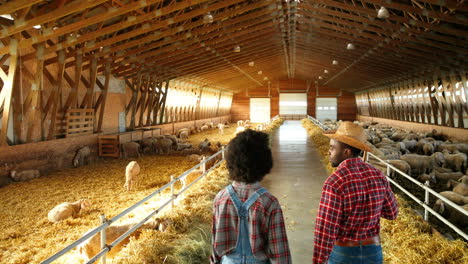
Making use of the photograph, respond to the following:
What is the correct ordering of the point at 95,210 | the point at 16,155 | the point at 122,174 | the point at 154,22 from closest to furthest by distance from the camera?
the point at 95,210, the point at 16,155, the point at 122,174, the point at 154,22

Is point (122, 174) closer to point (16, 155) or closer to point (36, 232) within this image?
point (16, 155)

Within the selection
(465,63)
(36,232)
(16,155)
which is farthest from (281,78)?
(36,232)

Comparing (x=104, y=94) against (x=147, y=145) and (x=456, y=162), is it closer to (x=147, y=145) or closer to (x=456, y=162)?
(x=147, y=145)

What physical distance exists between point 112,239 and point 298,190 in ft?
15.9

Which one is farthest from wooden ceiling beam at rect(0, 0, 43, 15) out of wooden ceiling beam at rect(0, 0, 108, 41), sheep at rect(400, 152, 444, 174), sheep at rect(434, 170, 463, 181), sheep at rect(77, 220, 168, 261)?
sheep at rect(400, 152, 444, 174)

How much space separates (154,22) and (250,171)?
11765 mm

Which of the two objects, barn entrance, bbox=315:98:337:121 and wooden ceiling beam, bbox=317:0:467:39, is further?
barn entrance, bbox=315:98:337:121

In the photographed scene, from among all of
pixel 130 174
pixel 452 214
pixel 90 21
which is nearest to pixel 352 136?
pixel 452 214

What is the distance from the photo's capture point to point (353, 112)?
46.6m

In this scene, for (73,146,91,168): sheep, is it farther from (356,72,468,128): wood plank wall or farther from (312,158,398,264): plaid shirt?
(356,72,468,128): wood plank wall

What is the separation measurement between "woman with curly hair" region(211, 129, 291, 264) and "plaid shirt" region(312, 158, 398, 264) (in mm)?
342

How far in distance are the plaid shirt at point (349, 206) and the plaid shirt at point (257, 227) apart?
1.11 feet

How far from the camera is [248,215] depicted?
222cm

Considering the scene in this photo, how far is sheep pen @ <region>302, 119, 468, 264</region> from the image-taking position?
4.36 meters
